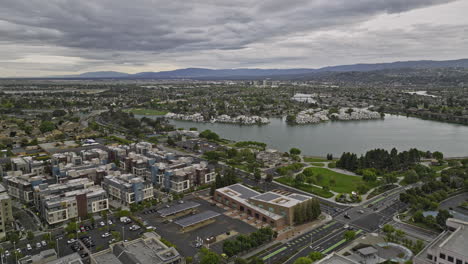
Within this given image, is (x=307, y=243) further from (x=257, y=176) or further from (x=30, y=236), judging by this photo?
(x=30, y=236)

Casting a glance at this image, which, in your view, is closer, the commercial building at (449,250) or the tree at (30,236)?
the commercial building at (449,250)

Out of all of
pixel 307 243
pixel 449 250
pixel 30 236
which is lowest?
pixel 307 243

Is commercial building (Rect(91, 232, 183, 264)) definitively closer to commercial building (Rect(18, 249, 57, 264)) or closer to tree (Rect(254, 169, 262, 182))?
commercial building (Rect(18, 249, 57, 264))

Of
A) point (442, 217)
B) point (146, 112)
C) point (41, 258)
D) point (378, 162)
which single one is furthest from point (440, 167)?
point (146, 112)

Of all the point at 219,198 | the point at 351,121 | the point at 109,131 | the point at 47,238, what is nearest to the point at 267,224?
the point at 219,198

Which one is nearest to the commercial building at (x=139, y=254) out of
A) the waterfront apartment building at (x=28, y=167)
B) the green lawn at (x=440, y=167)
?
the waterfront apartment building at (x=28, y=167)

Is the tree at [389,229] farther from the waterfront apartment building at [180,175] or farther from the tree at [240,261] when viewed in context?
the waterfront apartment building at [180,175]
